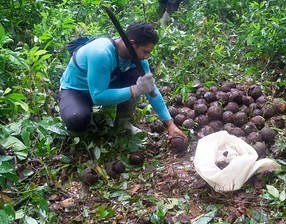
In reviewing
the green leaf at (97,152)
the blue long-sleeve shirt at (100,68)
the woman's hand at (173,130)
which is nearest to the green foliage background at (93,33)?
the green leaf at (97,152)

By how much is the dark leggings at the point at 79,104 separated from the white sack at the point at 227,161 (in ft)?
2.89

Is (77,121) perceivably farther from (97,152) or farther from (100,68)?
(100,68)

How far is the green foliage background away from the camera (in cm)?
320

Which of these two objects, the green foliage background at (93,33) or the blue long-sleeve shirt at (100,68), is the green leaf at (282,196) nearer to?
the blue long-sleeve shirt at (100,68)

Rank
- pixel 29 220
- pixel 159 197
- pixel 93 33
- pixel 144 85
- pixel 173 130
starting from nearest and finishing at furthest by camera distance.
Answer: pixel 29 220 < pixel 159 197 < pixel 144 85 < pixel 173 130 < pixel 93 33

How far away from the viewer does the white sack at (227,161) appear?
2.82 metres

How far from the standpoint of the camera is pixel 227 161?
3.00 meters

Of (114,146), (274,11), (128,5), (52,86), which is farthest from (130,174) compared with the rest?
(128,5)

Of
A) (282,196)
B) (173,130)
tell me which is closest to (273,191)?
(282,196)

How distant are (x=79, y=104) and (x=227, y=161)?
1.27 meters

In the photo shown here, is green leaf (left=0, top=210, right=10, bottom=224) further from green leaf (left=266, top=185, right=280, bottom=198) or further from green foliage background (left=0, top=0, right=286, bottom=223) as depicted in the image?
green leaf (left=266, top=185, right=280, bottom=198)

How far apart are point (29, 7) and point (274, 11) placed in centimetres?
296

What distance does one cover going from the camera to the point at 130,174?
3246mm

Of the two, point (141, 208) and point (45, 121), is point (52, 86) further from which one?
point (141, 208)
